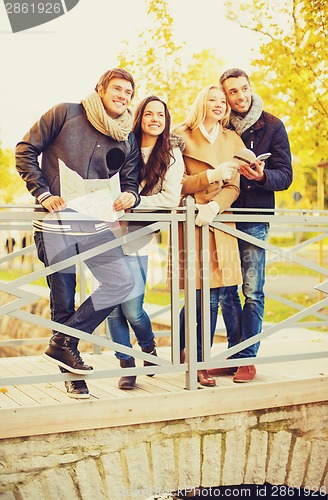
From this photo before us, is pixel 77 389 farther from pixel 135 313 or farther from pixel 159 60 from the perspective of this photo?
pixel 159 60

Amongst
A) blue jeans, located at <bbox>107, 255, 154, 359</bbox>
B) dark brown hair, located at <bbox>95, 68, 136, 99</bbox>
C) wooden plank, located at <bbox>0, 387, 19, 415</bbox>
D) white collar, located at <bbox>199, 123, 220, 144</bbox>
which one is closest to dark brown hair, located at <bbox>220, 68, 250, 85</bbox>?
white collar, located at <bbox>199, 123, 220, 144</bbox>

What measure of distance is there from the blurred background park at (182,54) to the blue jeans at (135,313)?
488 centimetres

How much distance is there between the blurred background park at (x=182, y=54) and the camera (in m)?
8.52

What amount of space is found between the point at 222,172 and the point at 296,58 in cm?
521

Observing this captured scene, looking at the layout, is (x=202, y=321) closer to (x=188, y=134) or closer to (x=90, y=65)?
(x=188, y=134)

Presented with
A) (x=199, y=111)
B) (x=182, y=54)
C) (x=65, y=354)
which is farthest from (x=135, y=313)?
(x=182, y=54)

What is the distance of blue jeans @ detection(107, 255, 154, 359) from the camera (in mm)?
4043

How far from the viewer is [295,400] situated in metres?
4.20

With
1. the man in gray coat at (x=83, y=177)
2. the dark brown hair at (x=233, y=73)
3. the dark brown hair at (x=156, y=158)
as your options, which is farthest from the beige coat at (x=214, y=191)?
the man in gray coat at (x=83, y=177)

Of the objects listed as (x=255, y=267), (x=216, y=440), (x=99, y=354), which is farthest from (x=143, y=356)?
(x=99, y=354)

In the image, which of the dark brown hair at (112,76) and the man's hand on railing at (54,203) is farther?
the dark brown hair at (112,76)

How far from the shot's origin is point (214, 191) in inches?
163

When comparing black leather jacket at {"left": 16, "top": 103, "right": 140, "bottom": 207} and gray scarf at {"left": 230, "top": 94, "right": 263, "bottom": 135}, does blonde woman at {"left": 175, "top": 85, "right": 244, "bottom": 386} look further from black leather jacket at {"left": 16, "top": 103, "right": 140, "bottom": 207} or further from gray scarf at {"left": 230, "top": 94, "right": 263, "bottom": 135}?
black leather jacket at {"left": 16, "top": 103, "right": 140, "bottom": 207}

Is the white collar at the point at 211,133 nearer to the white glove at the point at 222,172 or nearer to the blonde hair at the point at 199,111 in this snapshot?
the blonde hair at the point at 199,111
